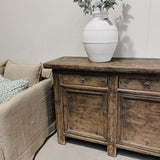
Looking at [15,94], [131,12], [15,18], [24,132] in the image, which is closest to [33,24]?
[15,18]

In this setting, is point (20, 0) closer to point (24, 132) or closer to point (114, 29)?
point (114, 29)

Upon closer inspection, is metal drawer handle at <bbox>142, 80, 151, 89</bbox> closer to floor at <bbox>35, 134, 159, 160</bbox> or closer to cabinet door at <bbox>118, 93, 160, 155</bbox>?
cabinet door at <bbox>118, 93, 160, 155</bbox>

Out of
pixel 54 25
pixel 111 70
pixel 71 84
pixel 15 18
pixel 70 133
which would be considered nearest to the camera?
pixel 111 70

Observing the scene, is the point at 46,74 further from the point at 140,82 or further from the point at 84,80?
the point at 140,82

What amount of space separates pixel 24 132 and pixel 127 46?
4.21 feet

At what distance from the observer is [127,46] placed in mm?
1731

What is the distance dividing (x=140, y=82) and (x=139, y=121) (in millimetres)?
342

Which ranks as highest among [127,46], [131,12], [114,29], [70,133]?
[131,12]

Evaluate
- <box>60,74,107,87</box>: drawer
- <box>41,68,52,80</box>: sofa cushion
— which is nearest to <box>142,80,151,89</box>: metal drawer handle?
<box>60,74,107,87</box>: drawer

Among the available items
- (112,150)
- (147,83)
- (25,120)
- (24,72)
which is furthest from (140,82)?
(24,72)

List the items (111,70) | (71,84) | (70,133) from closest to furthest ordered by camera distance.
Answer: (111,70), (71,84), (70,133)

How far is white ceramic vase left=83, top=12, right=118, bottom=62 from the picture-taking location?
1.40 m

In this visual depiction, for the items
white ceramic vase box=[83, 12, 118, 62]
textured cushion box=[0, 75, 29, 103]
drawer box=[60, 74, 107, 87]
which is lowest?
textured cushion box=[0, 75, 29, 103]

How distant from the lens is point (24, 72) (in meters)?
1.91
